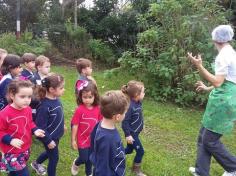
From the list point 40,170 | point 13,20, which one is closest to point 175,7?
point 40,170

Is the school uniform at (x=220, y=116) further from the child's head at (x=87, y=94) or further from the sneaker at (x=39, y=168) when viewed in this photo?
the sneaker at (x=39, y=168)

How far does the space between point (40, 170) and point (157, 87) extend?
4466mm

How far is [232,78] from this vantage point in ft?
15.6

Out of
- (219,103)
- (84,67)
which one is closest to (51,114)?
(84,67)

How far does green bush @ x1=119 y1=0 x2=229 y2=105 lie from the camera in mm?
8320

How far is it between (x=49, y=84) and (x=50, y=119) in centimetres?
38

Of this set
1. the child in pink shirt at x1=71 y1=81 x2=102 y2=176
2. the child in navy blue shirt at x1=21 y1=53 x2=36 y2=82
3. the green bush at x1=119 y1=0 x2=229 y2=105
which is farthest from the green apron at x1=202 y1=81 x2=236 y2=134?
the green bush at x1=119 y1=0 x2=229 y2=105

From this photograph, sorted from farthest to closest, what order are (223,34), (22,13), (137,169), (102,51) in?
(22,13), (102,51), (137,169), (223,34)

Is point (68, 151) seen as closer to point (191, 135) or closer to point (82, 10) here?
point (191, 135)

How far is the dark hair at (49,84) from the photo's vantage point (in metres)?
4.38

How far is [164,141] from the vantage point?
6602 mm

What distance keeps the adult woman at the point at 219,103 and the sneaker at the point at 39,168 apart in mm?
1940

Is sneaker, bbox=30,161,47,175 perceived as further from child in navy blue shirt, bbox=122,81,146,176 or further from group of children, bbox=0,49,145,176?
child in navy blue shirt, bbox=122,81,146,176

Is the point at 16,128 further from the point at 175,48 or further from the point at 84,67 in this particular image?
the point at 175,48
